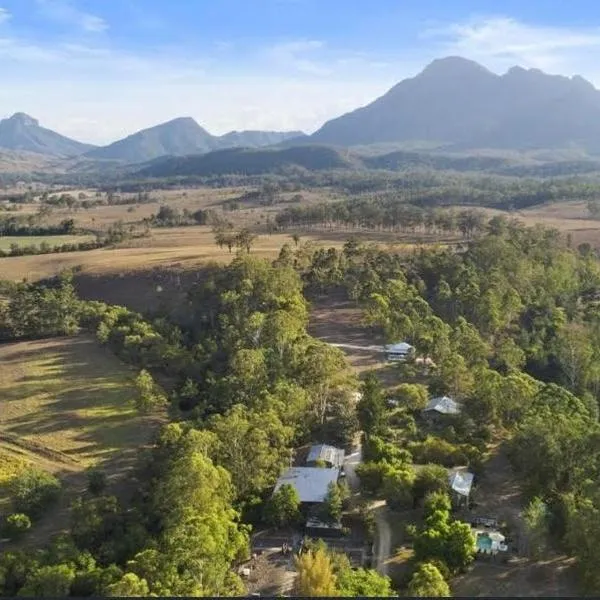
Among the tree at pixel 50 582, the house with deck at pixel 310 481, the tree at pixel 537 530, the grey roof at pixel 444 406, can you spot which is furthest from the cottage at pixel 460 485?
the tree at pixel 50 582

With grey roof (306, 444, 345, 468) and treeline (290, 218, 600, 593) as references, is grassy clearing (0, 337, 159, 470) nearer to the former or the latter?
grey roof (306, 444, 345, 468)

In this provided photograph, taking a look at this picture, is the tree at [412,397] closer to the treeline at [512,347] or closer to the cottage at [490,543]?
the treeline at [512,347]

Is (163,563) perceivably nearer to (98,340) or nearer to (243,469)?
(243,469)

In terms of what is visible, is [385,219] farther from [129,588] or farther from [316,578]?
[129,588]

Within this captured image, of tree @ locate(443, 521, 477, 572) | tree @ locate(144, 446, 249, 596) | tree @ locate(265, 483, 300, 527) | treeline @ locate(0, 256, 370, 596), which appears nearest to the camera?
tree @ locate(144, 446, 249, 596)

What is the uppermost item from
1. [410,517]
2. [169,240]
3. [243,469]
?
[169,240]

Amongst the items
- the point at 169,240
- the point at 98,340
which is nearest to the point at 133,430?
the point at 98,340

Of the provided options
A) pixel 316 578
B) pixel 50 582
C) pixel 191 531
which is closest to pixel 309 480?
pixel 191 531

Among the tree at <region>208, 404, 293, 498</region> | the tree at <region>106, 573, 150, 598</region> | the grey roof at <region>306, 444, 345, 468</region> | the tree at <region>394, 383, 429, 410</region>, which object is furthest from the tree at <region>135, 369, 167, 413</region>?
the tree at <region>106, 573, 150, 598</region>
